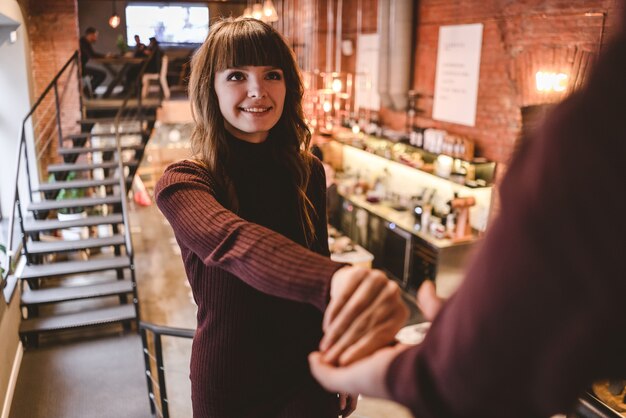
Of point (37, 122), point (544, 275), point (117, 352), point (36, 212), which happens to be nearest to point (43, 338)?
point (117, 352)

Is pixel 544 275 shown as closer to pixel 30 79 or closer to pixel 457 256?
pixel 457 256

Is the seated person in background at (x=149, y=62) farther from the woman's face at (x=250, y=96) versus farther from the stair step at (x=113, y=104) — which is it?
the woman's face at (x=250, y=96)

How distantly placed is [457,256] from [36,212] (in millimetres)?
5610

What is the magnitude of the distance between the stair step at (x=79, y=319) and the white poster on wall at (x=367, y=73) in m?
5.07

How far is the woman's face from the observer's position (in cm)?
120

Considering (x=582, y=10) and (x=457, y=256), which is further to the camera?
(x=457, y=256)

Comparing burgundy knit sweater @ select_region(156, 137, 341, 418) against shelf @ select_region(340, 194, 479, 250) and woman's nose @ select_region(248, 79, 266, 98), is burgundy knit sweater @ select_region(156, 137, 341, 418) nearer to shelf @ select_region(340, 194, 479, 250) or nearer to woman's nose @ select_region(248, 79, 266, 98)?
woman's nose @ select_region(248, 79, 266, 98)

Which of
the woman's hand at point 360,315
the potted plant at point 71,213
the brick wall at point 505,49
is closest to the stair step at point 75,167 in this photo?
the potted plant at point 71,213

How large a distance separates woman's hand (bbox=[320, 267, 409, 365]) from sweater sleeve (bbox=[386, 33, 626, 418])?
0.54ft

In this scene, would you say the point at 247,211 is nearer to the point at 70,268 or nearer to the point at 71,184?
the point at 70,268

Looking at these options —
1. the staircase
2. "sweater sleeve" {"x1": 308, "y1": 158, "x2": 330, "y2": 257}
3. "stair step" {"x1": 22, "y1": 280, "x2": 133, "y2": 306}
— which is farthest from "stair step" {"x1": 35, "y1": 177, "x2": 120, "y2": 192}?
"sweater sleeve" {"x1": 308, "y1": 158, "x2": 330, "y2": 257}

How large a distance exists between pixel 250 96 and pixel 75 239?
7.07 metres

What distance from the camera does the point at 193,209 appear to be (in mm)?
937

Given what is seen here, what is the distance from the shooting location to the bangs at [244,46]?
46.4 inches
